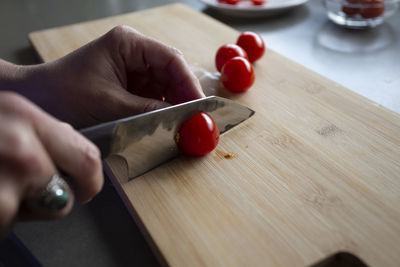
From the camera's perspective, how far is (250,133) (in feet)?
3.53

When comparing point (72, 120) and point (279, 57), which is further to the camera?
point (279, 57)

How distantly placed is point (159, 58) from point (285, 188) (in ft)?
1.66

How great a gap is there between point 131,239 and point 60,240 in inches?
6.8

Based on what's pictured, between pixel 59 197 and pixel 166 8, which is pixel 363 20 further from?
pixel 59 197

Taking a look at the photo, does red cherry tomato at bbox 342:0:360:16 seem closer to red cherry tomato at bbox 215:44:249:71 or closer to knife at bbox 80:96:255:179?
red cherry tomato at bbox 215:44:249:71

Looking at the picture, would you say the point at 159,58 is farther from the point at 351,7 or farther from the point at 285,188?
the point at 351,7

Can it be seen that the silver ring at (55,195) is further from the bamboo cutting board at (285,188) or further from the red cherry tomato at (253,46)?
the red cherry tomato at (253,46)

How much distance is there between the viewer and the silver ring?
24.6 inches

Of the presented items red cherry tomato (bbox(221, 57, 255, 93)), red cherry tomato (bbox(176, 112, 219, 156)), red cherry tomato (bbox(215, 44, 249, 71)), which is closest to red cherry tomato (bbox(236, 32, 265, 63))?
red cherry tomato (bbox(215, 44, 249, 71))

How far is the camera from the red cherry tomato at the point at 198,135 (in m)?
0.95

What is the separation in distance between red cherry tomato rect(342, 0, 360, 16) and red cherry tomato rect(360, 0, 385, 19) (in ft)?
0.07

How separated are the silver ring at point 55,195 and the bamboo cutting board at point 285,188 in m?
0.23

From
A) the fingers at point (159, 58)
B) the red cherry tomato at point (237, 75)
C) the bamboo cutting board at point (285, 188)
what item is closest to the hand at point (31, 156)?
the bamboo cutting board at point (285, 188)

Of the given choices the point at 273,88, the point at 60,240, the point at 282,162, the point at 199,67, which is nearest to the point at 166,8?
the point at 199,67
